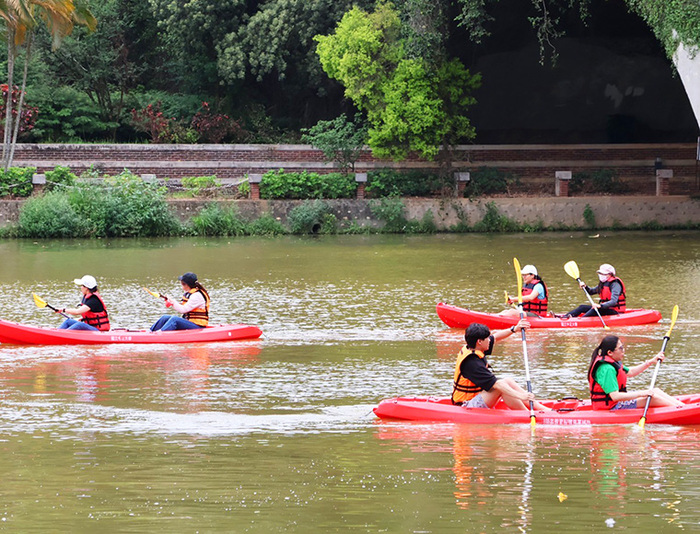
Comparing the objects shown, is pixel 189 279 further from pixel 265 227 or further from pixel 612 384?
pixel 265 227

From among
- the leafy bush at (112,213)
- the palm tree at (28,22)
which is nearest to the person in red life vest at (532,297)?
the leafy bush at (112,213)

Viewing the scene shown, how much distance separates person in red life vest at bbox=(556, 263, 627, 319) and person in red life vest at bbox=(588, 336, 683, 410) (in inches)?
244

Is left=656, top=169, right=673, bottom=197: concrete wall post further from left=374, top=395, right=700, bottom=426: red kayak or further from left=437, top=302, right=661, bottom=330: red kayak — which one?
left=374, top=395, right=700, bottom=426: red kayak

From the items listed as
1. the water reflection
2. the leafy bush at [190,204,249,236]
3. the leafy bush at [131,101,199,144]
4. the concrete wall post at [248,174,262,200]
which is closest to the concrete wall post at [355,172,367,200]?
the concrete wall post at [248,174,262,200]

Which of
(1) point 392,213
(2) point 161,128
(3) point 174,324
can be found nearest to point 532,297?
(3) point 174,324

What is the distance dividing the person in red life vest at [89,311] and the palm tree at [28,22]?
54.8ft

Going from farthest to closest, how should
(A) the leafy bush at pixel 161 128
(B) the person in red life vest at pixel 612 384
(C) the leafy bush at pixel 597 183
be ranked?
(A) the leafy bush at pixel 161 128
(C) the leafy bush at pixel 597 183
(B) the person in red life vest at pixel 612 384

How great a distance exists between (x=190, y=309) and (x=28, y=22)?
57.4 feet

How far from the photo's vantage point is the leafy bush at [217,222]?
32.2m

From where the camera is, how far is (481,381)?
11.2 m

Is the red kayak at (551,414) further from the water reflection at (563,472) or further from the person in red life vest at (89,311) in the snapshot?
the person in red life vest at (89,311)

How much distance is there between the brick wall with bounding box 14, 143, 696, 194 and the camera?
117 ft

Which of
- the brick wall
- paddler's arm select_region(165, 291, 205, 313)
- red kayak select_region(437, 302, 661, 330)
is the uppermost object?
the brick wall

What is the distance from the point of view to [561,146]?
123 feet
